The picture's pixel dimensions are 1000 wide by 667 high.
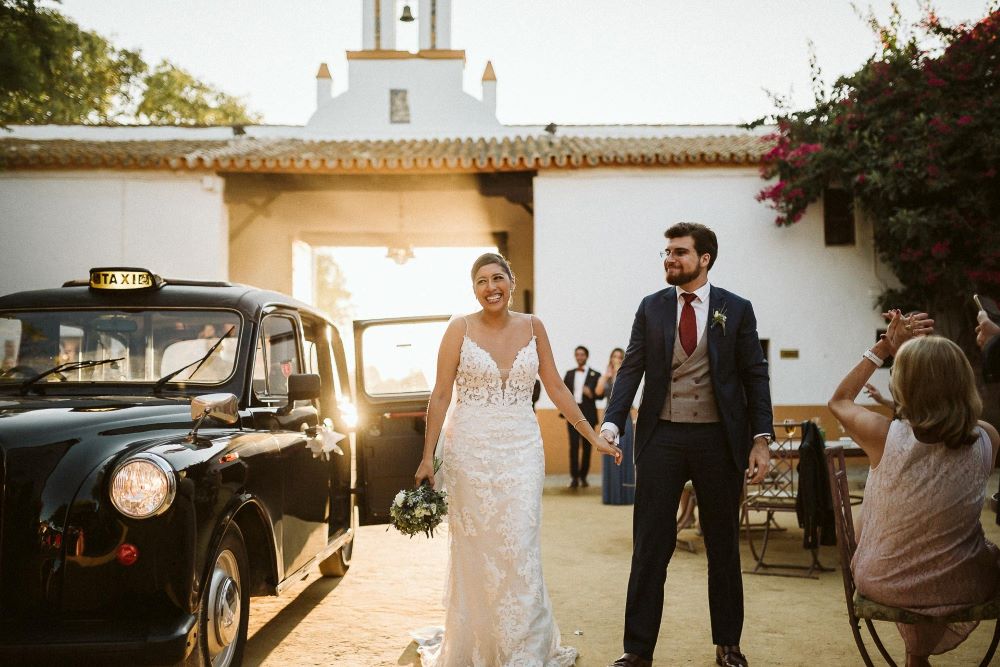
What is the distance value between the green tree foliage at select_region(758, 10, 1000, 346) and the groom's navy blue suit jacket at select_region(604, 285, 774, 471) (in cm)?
1160

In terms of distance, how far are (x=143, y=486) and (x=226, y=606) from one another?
0.81 meters

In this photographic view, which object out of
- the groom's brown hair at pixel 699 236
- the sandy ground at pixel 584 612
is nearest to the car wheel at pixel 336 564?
the sandy ground at pixel 584 612

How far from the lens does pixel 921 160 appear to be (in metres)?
14.9

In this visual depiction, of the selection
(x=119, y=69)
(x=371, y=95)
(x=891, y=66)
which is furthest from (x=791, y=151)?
(x=119, y=69)

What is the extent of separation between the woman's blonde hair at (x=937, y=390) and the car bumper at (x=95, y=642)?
112 inches

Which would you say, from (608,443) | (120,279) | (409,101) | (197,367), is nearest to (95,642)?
(197,367)

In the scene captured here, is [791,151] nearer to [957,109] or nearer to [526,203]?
[957,109]

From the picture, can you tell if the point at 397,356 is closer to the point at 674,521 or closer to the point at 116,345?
the point at 116,345

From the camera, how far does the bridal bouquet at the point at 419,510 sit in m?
4.63

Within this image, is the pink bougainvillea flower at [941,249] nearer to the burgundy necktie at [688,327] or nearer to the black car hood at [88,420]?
the burgundy necktie at [688,327]

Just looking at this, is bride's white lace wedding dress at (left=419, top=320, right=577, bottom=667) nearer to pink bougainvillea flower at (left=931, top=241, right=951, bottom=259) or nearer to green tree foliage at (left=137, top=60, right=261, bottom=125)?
pink bougainvillea flower at (left=931, top=241, right=951, bottom=259)

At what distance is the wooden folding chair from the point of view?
3553 mm

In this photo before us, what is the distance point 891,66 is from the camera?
1563 centimetres

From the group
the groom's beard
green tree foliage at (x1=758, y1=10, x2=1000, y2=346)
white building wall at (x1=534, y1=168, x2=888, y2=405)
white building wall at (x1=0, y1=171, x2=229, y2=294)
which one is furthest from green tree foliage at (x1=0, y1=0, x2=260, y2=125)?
the groom's beard
